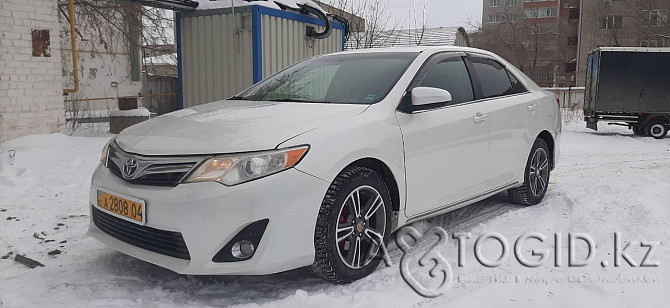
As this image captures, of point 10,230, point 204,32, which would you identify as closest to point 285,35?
point 204,32

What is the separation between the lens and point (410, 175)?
3514 millimetres

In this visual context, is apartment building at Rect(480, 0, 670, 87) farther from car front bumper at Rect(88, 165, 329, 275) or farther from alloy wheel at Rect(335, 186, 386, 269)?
car front bumper at Rect(88, 165, 329, 275)

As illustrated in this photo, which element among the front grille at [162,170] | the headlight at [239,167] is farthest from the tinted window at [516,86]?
the front grille at [162,170]

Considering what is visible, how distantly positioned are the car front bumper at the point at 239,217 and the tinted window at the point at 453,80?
5.06ft

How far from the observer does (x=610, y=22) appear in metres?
39.9

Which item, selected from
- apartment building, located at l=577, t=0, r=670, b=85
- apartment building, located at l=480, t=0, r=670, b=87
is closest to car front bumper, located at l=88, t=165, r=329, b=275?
apartment building, located at l=480, t=0, r=670, b=87

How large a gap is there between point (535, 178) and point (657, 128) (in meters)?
9.85

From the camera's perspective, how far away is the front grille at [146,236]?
2.82 meters

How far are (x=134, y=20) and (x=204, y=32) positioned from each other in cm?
392

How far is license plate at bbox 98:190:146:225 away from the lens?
2.89 metres

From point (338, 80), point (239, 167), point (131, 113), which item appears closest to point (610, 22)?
point (131, 113)

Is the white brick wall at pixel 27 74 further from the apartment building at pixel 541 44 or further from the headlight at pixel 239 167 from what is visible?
the apartment building at pixel 541 44

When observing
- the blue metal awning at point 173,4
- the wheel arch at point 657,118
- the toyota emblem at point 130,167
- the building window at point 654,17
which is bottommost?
the wheel arch at point 657,118

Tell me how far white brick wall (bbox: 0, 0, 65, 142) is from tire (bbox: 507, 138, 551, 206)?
640 cm
